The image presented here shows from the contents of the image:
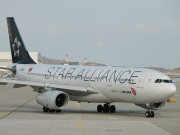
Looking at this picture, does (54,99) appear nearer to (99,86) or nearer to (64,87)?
(64,87)

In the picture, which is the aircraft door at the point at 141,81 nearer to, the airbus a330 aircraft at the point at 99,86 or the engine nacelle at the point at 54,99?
the airbus a330 aircraft at the point at 99,86

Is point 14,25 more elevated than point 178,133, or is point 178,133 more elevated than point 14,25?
point 14,25

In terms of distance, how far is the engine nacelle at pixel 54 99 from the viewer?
30438mm

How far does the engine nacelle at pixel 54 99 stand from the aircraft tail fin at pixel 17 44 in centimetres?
899

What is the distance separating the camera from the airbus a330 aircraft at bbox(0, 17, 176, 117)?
93.7ft

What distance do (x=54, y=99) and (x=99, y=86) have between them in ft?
10.4

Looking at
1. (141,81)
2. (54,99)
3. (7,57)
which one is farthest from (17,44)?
Answer: (7,57)

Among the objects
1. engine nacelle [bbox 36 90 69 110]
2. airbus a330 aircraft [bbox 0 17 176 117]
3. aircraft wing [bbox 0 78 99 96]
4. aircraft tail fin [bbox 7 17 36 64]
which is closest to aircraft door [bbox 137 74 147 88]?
airbus a330 aircraft [bbox 0 17 176 117]

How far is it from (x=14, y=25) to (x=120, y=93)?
13.8 metres

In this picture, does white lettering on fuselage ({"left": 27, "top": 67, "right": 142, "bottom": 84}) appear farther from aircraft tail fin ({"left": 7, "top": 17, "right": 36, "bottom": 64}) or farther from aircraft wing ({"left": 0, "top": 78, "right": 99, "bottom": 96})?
aircraft tail fin ({"left": 7, "top": 17, "right": 36, "bottom": 64})

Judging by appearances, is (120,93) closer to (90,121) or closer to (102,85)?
(102,85)

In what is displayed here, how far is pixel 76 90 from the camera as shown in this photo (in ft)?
104

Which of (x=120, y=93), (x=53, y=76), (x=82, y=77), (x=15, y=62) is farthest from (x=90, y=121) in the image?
(x=15, y=62)

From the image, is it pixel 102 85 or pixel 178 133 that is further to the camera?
pixel 102 85
